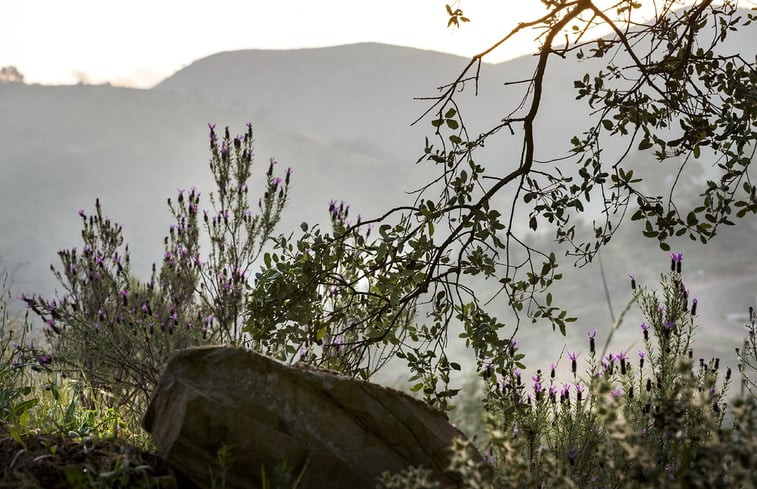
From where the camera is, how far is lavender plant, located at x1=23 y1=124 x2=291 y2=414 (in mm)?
4602

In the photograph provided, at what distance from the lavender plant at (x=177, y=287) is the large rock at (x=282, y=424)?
1772mm

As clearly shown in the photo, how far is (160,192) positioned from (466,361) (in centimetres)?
2016

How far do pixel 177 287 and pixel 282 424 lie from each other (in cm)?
333

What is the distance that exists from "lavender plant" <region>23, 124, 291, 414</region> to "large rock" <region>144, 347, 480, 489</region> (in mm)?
1772

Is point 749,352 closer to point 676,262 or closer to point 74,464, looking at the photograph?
point 676,262

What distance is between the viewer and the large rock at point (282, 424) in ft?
8.11

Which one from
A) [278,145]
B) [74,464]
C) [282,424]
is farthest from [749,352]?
[278,145]

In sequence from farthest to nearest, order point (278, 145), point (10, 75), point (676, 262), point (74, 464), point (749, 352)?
Result: point (278, 145) < point (10, 75) < point (749, 352) < point (676, 262) < point (74, 464)

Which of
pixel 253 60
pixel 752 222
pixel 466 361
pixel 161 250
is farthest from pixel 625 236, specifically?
pixel 253 60

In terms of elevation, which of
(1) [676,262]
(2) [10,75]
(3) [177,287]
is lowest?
(3) [177,287]

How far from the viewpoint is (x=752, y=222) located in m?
34.7

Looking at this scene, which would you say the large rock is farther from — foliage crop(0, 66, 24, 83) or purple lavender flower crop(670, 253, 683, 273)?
foliage crop(0, 66, 24, 83)

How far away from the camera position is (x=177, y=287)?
5.57 meters

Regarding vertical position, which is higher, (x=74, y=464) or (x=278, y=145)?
(x=278, y=145)
